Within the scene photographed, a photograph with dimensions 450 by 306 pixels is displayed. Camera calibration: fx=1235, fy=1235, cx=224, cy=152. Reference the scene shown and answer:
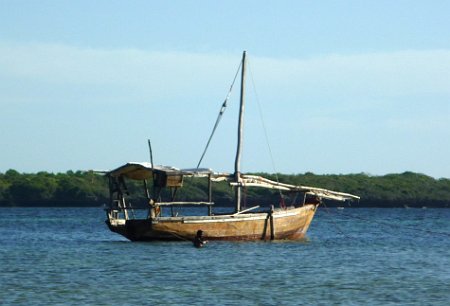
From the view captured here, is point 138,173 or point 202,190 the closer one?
point 138,173

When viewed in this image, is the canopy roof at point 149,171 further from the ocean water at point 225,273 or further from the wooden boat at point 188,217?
the ocean water at point 225,273

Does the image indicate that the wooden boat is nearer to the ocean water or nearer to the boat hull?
the boat hull

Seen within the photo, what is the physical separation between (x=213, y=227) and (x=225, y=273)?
1154cm

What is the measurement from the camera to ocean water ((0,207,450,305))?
115 feet

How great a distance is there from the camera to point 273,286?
38.0 m

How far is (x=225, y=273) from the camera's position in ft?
137

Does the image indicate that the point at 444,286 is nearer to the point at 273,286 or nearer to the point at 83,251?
the point at 273,286

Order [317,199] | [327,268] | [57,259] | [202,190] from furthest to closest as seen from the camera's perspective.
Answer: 1. [202,190]
2. [317,199]
3. [57,259]
4. [327,268]

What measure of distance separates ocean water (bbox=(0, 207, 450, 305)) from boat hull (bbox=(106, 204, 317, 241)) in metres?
0.52

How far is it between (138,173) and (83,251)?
4.46 m

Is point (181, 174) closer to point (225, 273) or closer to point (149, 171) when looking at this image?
point (149, 171)

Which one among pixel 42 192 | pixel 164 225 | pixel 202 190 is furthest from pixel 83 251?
pixel 42 192

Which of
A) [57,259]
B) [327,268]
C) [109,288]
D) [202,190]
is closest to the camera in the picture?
[109,288]

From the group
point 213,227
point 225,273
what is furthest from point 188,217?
point 225,273
